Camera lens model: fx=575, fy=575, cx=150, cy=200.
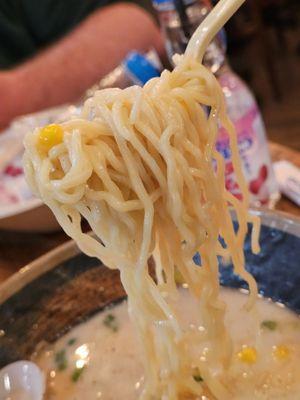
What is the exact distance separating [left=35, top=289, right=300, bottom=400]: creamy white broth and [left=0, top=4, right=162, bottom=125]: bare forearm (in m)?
1.46

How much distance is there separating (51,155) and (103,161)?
0.20 ft

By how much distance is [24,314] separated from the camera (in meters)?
0.94

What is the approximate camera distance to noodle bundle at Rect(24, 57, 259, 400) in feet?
2.17

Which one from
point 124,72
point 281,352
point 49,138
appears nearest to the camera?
point 49,138

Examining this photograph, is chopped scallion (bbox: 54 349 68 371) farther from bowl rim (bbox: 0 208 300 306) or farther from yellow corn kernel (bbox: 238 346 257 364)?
yellow corn kernel (bbox: 238 346 257 364)

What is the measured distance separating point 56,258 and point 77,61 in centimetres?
155

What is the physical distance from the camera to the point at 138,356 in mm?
898

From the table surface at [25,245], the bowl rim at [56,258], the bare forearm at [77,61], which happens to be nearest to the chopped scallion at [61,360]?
the bowl rim at [56,258]

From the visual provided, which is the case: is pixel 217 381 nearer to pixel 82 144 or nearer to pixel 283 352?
pixel 283 352

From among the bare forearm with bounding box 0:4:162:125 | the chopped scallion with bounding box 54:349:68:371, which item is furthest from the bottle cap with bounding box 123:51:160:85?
the bare forearm with bounding box 0:4:162:125

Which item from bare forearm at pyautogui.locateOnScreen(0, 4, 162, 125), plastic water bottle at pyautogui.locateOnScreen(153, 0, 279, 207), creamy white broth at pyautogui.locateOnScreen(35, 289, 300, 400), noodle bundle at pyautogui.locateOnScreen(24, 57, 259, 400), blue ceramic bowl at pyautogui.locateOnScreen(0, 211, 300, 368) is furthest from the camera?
bare forearm at pyautogui.locateOnScreen(0, 4, 162, 125)

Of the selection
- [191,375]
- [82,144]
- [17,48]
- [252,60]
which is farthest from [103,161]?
[252,60]

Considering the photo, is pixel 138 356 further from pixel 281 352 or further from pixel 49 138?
pixel 49 138

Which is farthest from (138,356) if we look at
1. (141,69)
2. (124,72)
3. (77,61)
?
(77,61)
